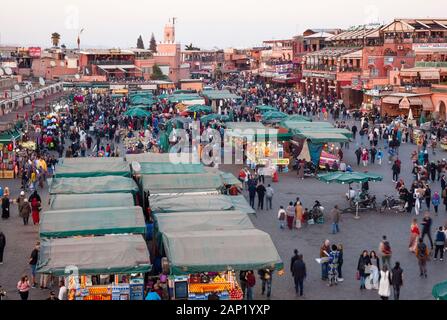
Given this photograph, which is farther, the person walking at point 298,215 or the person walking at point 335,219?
the person walking at point 298,215

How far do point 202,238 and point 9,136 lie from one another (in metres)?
16.9

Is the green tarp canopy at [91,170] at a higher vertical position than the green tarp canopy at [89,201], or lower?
higher

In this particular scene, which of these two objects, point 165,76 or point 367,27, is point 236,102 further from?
point 165,76

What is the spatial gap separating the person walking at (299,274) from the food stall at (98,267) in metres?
2.87

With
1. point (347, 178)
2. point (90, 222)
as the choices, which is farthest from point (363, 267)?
point (347, 178)

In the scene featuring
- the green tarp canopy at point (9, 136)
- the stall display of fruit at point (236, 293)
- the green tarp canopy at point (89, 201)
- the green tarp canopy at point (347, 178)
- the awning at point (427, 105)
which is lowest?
the stall display of fruit at point (236, 293)

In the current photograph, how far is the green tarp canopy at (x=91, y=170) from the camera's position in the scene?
19125mm

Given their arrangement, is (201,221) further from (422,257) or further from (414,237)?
(414,237)

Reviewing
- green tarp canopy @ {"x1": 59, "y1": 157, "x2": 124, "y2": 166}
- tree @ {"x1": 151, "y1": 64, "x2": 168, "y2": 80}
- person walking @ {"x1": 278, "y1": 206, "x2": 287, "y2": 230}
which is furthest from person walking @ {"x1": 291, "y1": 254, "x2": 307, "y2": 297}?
tree @ {"x1": 151, "y1": 64, "x2": 168, "y2": 80}

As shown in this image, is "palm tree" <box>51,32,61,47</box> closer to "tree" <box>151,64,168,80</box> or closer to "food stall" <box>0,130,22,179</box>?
"tree" <box>151,64,168,80</box>

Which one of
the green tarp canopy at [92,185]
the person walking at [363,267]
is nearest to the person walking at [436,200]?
the person walking at [363,267]

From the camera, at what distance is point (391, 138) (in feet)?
104

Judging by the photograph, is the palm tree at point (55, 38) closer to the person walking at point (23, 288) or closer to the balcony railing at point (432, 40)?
the balcony railing at point (432, 40)
